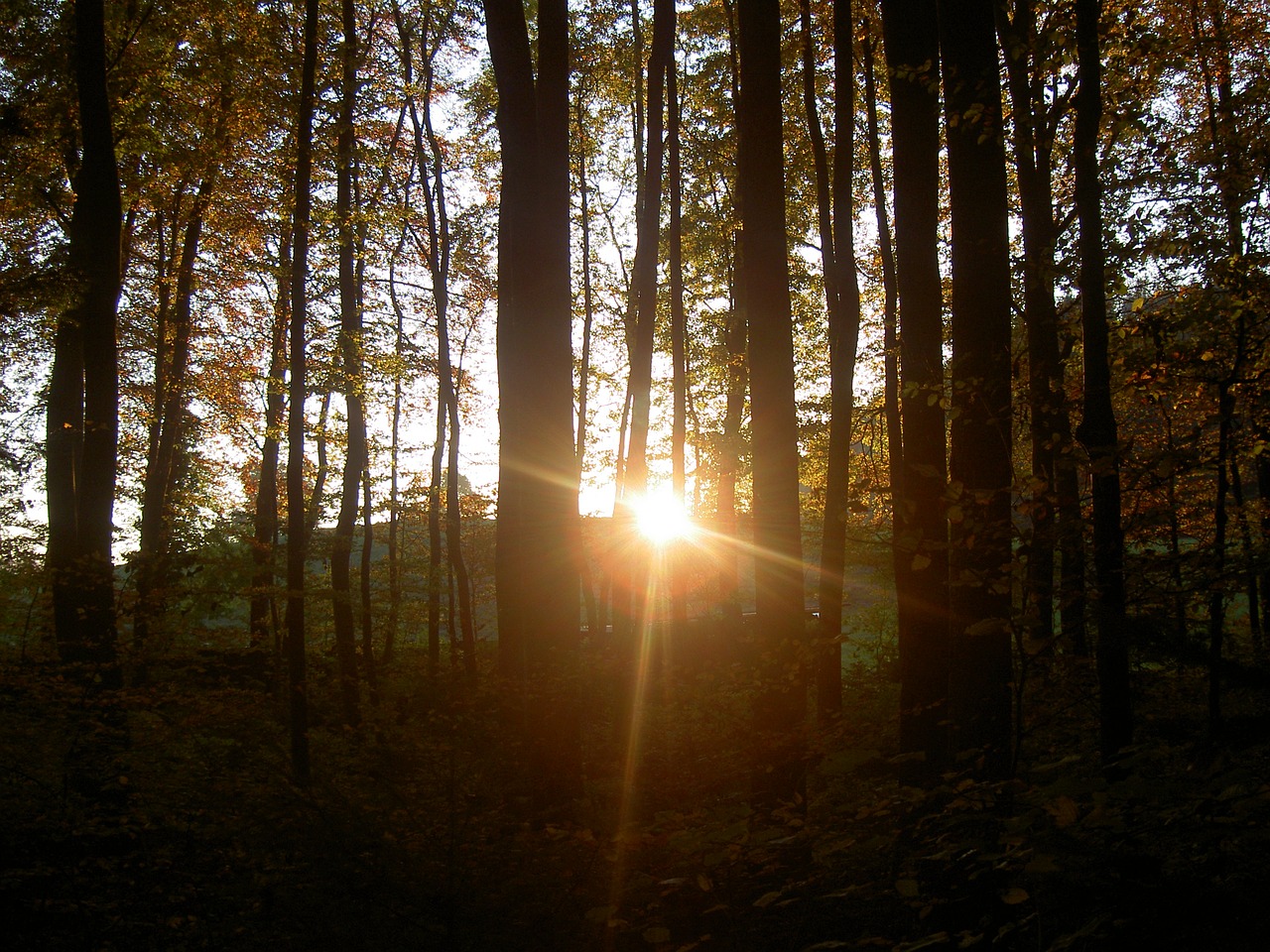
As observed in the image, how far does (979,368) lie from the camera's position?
4.18 m

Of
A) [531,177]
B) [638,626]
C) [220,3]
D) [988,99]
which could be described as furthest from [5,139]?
[638,626]

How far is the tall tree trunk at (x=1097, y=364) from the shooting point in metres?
5.82

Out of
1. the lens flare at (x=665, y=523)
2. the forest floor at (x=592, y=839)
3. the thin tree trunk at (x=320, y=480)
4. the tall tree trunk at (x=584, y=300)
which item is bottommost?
the forest floor at (x=592, y=839)

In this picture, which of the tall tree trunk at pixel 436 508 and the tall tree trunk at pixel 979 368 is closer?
the tall tree trunk at pixel 979 368

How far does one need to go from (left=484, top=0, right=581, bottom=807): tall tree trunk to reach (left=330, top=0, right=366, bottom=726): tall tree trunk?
3.01m

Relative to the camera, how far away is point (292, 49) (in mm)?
11273

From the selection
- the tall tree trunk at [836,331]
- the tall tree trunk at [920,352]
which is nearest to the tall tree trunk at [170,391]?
the tall tree trunk at [836,331]

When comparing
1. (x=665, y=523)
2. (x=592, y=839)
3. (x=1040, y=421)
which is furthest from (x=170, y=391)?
(x=1040, y=421)

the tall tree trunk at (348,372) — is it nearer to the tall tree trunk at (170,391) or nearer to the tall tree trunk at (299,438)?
the tall tree trunk at (299,438)

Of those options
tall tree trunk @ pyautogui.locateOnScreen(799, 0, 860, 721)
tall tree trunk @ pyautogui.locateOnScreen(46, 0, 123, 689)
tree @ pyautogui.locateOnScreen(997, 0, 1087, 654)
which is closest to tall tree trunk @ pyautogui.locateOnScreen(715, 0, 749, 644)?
tall tree trunk @ pyautogui.locateOnScreen(799, 0, 860, 721)

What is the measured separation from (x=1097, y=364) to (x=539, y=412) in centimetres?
486

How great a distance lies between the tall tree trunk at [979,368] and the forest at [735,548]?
0.08 ft

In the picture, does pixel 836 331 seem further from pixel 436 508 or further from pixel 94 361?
pixel 436 508

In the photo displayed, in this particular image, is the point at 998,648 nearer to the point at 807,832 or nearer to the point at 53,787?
the point at 807,832
